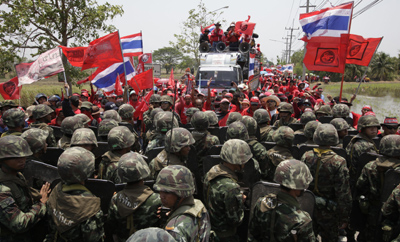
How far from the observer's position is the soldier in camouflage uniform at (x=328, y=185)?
12.4 ft

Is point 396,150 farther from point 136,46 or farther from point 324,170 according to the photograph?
point 136,46

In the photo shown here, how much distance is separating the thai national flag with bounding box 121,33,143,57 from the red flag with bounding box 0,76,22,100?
346cm

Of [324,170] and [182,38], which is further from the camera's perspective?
[182,38]

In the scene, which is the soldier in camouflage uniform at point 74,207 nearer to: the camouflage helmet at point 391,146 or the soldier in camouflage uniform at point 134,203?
the soldier in camouflage uniform at point 134,203

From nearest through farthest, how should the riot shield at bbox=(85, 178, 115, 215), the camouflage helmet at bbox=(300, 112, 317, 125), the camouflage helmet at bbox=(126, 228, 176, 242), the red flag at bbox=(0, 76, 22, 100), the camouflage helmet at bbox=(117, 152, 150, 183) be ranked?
the camouflage helmet at bbox=(126, 228, 176, 242) < the camouflage helmet at bbox=(117, 152, 150, 183) < the riot shield at bbox=(85, 178, 115, 215) < the camouflage helmet at bbox=(300, 112, 317, 125) < the red flag at bbox=(0, 76, 22, 100)

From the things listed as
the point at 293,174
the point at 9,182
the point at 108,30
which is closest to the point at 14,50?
the point at 108,30

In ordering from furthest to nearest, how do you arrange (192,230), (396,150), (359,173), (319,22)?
(319,22)
(359,173)
(396,150)
(192,230)

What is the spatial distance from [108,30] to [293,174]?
39.5 ft

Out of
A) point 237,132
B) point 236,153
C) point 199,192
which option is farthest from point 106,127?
point 236,153

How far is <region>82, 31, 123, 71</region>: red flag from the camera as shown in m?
8.11

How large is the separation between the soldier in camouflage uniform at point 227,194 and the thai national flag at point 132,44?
772 centimetres

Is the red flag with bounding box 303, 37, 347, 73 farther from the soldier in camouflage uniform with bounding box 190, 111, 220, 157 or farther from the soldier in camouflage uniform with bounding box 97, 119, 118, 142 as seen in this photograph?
the soldier in camouflage uniform with bounding box 97, 119, 118, 142

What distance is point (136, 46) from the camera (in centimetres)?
1014

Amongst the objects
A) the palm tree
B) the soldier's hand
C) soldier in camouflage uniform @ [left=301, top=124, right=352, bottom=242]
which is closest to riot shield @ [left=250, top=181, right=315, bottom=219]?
soldier in camouflage uniform @ [left=301, top=124, right=352, bottom=242]
